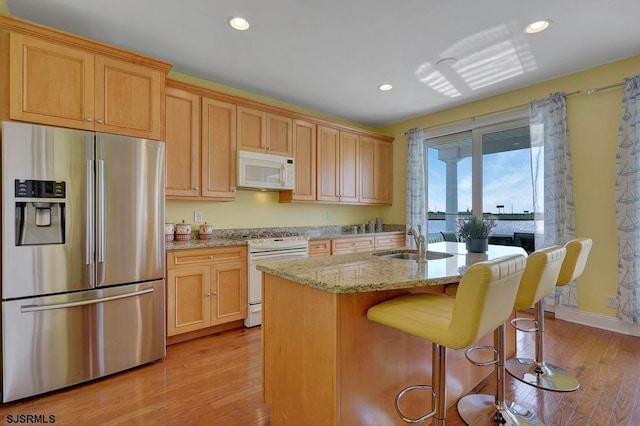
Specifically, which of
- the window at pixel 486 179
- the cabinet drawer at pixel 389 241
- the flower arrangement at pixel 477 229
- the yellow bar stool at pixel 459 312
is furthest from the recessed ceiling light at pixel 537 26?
the cabinet drawer at pixel 389 241

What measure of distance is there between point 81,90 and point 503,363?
3.27m

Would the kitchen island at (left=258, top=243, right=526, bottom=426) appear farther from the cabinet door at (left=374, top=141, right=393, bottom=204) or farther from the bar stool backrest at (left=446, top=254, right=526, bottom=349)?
the cabinet door at (left=374, top=141, right=393, bottom=204)

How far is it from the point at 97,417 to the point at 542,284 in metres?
2.63

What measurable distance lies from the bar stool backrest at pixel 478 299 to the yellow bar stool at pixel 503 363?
556 mm

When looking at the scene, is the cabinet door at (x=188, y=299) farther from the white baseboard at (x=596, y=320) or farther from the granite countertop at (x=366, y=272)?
the white baseboard at (x=596, y=320)

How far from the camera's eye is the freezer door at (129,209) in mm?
2195

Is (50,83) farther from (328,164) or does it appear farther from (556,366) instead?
(556,366)

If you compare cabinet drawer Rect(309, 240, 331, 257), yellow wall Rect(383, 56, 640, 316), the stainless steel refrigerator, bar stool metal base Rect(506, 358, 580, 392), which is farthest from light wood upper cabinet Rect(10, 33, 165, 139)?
yellow wall Rect(383, 56, 640, 316)

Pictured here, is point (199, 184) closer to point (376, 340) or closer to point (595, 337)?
point (376, 340)

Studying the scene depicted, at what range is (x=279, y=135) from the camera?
3.82 meters

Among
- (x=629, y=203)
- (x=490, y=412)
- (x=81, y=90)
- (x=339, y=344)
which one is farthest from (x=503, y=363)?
(x=81, y=90)

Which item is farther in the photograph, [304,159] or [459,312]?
[304,159]

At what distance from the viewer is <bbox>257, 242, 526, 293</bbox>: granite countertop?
1.26 m

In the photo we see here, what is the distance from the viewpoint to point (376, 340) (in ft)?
4.68
